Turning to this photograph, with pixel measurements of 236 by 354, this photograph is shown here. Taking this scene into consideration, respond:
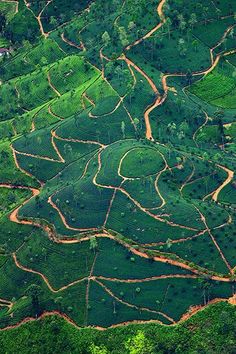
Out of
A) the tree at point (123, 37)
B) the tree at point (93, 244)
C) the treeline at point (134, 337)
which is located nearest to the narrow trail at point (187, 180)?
the tree at point (93, 244)

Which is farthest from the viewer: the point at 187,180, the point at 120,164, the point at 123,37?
the point at 123,37

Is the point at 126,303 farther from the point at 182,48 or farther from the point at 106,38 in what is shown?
the point at 106,38

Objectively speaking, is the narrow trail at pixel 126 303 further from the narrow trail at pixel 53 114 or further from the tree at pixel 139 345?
the narrow trail at pixel 53 114

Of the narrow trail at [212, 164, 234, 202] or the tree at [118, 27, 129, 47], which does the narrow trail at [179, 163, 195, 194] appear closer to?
the narrow trail at [212, 164, 234, 202]

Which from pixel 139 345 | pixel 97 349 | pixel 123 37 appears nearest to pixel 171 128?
pixel 123 37

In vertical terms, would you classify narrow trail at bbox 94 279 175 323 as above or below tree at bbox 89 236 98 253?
below

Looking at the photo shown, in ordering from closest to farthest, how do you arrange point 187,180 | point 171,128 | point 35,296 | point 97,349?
point 97,349, point 35,296, point 187,180, point 171,128

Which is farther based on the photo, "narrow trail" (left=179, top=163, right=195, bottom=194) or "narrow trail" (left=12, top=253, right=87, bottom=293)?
"narrow trail" (left=179, top=163, right=195, bottom=194)

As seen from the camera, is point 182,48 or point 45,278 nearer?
point 45,278

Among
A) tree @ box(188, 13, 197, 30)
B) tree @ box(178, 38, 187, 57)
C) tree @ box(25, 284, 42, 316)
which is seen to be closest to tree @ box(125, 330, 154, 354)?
tree @ box(25, 284, 42, 316)
